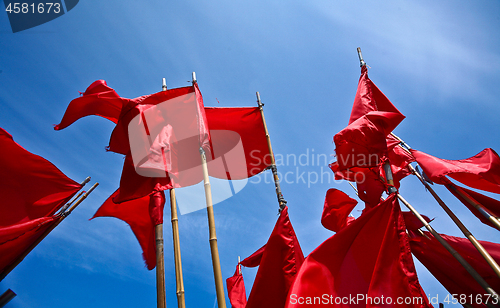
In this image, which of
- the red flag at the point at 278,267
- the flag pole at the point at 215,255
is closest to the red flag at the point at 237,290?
the red flag at the point at 278,267

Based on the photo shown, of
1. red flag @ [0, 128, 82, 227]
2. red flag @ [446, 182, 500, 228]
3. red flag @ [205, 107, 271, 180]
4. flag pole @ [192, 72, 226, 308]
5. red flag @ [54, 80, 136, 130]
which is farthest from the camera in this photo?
red flag @ [205, 107, 271, 180]

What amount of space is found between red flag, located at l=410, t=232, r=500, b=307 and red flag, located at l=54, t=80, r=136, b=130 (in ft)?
31.9

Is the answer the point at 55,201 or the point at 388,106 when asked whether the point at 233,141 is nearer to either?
the point at 388,106

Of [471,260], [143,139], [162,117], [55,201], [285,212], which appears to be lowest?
[471,260]

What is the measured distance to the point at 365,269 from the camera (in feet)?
22.4

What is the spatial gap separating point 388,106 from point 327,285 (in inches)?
251

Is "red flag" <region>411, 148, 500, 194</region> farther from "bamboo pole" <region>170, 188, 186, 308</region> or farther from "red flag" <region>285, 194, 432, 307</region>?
"bamboo pole" <region>170, 188, 186, 308</region>

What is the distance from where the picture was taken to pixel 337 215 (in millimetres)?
10414

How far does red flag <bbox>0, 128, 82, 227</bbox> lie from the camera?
388 inches

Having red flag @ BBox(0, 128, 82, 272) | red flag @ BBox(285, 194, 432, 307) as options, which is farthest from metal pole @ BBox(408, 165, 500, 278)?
red flag @ BBox(0, 128, 82, 272)

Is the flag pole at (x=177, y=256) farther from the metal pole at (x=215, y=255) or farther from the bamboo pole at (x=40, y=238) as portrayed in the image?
the bamboo pole at (x=40, y=238)

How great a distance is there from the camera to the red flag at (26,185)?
9867 mm

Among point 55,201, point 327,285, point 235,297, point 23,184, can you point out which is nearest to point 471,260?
point 327,285

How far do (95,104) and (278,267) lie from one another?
814cm
